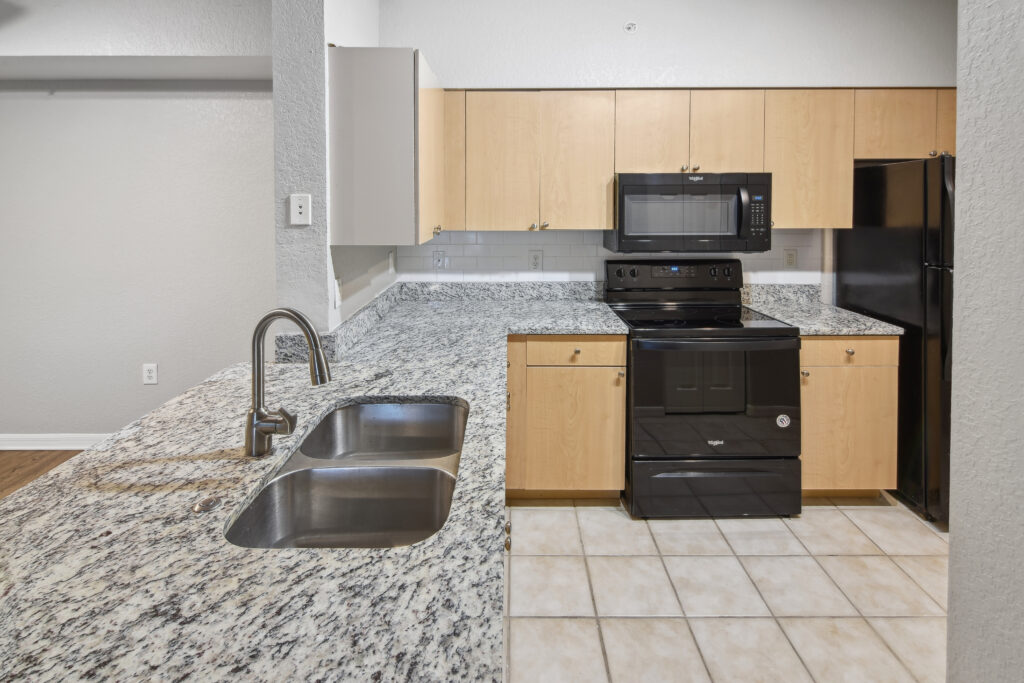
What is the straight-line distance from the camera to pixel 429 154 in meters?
2.82

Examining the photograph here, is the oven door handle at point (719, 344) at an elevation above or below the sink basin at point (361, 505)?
above

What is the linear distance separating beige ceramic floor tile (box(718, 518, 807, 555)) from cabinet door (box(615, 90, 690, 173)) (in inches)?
64.7

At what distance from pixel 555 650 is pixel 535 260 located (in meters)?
2.14

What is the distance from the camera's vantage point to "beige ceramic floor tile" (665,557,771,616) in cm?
243

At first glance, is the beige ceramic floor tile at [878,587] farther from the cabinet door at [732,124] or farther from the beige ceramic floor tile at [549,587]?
the cabinet door at [732,124]

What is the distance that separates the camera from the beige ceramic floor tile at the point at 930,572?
2529 mm

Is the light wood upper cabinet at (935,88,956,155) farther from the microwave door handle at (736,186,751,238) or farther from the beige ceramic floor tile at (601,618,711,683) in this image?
the beige ceramic floor tile at (601,618,711,683)

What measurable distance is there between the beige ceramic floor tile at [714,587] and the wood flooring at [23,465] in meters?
3.04

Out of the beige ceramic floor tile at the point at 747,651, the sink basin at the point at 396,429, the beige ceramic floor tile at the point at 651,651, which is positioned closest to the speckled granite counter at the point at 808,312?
the beige ceramic floor tile at the point at 747,651

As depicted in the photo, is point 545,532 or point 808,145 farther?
point 808,145

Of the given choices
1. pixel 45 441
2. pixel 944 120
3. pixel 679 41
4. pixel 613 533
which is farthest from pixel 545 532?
pixel 45 441

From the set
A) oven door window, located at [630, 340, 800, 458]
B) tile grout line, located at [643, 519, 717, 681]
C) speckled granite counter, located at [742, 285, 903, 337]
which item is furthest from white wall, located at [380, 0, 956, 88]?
tile grout line, located at [643, 519, 717, 681]

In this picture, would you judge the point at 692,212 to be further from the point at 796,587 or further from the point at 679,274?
the point at 796,587

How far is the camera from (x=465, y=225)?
3521mm
